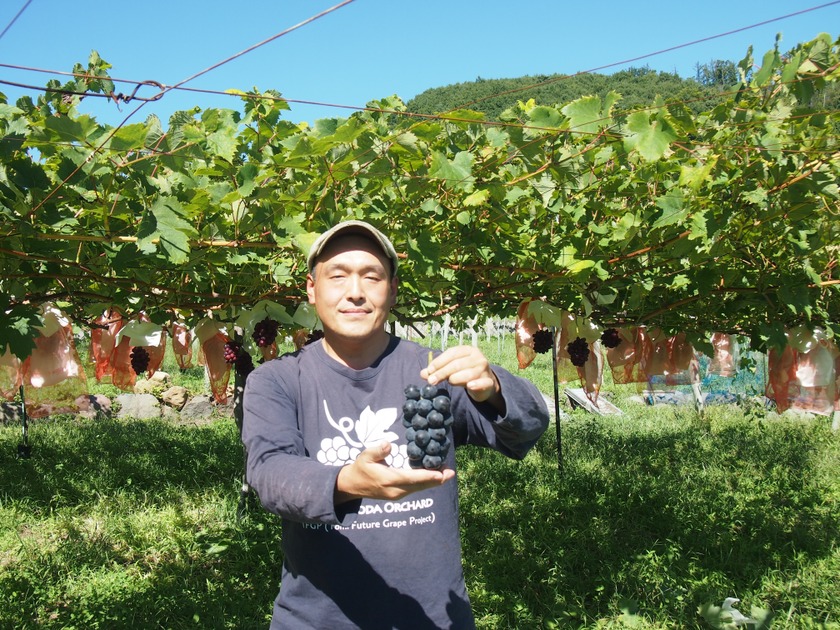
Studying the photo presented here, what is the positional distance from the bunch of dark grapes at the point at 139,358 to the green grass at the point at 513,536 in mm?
1145

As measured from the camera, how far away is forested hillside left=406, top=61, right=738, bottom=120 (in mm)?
1916

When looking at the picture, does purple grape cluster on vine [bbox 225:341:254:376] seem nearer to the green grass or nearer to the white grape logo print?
the green grass

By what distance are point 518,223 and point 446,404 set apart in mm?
1577

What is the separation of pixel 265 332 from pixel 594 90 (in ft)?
12.4

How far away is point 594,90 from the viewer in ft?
18.1

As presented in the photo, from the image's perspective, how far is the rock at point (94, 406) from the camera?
9219mm

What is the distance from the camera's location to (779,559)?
3.99 m

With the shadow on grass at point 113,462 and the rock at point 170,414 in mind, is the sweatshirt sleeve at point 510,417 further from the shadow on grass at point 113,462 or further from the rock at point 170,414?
the rock at point 170,414

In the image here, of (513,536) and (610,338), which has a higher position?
(610,338)

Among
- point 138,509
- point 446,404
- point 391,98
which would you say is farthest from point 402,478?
point 138,509

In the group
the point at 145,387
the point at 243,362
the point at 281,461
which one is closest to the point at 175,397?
the point at 145,387

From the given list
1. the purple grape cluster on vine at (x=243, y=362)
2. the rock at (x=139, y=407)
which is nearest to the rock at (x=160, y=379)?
the rock at (x=139, y=407)

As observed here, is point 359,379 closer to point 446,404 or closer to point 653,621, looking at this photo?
point 446,404

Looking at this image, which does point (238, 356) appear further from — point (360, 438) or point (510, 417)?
point (510, 417)
